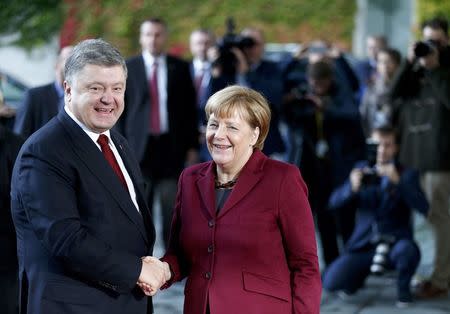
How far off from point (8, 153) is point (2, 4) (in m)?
4.21

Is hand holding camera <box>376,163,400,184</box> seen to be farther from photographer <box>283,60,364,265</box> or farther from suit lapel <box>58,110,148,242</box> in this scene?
suit lapel <box>58,110,148,242</box>

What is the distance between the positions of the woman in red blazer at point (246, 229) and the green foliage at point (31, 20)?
220 inches

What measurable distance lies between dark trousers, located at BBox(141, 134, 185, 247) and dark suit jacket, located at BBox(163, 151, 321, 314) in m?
4.94

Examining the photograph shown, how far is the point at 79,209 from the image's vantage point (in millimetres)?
4324

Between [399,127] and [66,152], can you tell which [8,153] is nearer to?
[66,152]

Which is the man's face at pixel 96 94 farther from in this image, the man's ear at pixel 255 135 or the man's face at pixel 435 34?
the man's face at pixel 435 34

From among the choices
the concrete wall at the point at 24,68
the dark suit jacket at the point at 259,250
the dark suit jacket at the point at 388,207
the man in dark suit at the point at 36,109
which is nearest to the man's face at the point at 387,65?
the dark suit jacket at the point at 388,207

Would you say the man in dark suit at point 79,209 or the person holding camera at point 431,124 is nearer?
the man in dark suit at point 79,209

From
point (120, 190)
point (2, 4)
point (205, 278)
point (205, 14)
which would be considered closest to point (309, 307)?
point (205, 278)

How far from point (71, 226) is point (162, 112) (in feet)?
18.3

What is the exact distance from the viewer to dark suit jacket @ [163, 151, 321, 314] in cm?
459

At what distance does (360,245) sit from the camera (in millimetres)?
8742

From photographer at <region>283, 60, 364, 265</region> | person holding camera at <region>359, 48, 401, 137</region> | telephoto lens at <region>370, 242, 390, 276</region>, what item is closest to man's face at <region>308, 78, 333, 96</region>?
photographer at <region>283, 60, 364, 265</region>

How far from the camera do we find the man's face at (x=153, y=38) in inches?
388
